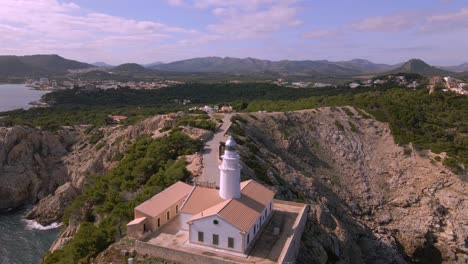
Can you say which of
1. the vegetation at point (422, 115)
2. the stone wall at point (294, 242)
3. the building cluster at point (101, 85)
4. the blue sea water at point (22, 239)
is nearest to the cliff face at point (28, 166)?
→ the blue sea water at point (22, 239)

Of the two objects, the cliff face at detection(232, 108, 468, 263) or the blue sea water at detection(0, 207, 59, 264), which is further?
the blue sea water at detection(0, 207, 59, 264)

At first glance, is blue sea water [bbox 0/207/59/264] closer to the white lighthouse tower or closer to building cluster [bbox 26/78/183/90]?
the white lighthouse tower

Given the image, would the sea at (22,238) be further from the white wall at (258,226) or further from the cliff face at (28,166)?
the white wall at (258,226)

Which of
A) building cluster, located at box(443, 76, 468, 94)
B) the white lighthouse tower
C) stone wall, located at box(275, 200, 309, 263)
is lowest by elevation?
stone wall, located at box(275, 200, 309, 263)

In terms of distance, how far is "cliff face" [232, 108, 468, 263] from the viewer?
105 feet

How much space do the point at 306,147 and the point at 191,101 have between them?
183ft

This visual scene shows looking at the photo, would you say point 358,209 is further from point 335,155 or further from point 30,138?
point 30,138

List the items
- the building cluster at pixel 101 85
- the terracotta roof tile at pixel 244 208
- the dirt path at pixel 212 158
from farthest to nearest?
the building cluster at pixel 101 85, the dirt path at pixel 212 158, the terracotta roof tile at pixel 244 208

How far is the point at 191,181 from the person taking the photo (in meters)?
26.4

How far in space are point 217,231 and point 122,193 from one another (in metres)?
11.2

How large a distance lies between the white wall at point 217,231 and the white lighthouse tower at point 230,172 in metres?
2.43

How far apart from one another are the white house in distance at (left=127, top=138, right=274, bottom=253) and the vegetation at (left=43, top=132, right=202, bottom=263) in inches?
90.7

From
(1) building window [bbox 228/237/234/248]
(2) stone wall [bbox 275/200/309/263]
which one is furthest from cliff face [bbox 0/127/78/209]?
(1) building window [bbox 228/237/234/248]

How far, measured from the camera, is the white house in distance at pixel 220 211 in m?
18.1
